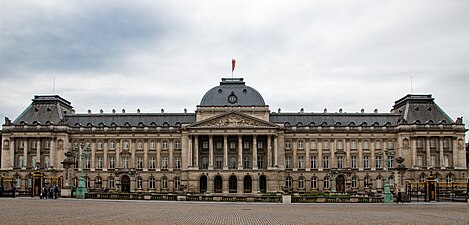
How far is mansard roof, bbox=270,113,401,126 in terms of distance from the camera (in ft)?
334

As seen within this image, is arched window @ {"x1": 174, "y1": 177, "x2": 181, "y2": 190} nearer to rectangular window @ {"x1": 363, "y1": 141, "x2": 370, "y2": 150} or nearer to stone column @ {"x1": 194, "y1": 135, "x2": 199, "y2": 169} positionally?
stone column @ {"x1": 194, "y1": 135, "x2": 199, "y2": 169}

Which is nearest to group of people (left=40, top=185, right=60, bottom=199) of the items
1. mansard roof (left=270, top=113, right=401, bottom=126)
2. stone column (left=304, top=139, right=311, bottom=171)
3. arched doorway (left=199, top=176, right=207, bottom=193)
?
arched doorway (left=199, top=176, right=207, bottom=193)

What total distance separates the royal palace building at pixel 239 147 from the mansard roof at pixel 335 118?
0.58ft

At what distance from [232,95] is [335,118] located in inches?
749

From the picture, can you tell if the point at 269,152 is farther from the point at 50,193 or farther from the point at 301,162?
the point at 50,193

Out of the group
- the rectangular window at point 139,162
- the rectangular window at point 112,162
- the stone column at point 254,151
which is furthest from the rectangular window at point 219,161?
the rectangular window at point 112,162

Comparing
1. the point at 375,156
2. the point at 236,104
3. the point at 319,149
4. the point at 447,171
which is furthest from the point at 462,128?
the point at 236,104

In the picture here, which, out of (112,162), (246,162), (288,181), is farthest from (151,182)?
(288,181)

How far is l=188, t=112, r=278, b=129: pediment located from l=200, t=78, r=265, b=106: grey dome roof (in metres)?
3.08

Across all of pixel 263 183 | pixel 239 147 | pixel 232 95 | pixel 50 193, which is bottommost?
pixel 263 183

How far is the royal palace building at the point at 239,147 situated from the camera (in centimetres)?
9569

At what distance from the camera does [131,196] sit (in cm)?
5969

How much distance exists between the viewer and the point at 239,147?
9569 cm

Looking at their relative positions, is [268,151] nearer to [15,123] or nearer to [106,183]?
[106,183]
